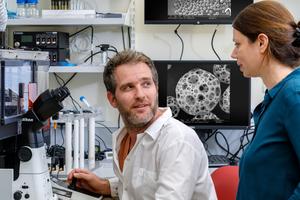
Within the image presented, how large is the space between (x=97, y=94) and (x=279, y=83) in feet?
6.38

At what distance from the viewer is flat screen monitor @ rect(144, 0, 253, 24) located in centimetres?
288

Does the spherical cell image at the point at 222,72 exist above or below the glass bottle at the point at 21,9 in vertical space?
below

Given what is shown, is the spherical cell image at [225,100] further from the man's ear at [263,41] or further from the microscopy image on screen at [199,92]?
the man's ear at [263,41]

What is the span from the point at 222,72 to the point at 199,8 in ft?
1.53

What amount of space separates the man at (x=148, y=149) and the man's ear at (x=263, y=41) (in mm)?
383

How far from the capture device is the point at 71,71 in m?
2.81

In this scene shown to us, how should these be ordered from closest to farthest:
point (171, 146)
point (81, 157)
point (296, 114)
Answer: point (296, 114) → point (171, 146) → point (81, 157)

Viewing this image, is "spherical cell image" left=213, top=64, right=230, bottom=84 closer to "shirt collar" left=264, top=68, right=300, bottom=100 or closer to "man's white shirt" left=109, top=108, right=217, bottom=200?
"man's white shirt" left=109, top=108, right=217, bottom=200

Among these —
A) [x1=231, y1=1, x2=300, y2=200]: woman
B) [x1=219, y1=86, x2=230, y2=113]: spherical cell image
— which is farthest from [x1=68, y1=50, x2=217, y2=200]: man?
[x1=219, y1=86, x2=230, y2=113]: spherical cell image

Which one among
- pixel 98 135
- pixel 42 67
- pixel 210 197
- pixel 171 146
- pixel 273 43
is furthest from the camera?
pixel 98 135

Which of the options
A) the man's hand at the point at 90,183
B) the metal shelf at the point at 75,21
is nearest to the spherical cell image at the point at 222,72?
the metal shelf at the point at 75,21

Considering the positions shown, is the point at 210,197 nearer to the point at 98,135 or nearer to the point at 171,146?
the point at 171,146

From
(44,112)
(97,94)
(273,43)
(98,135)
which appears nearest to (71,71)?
(97,94)

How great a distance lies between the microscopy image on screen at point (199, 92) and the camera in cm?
284
